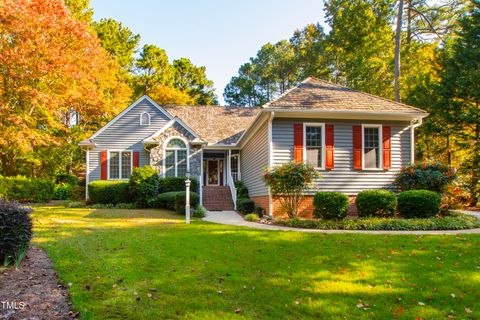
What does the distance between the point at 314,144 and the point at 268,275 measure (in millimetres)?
9006

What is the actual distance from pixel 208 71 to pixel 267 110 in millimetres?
32272

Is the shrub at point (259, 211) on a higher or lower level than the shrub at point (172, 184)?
lower

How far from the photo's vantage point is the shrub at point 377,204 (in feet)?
38.4

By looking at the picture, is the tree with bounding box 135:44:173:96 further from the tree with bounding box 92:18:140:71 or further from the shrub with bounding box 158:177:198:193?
the shrub with bounding box 158:177:198:193

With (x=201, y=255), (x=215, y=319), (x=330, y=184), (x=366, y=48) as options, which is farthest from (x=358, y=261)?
(x=366, y=48)

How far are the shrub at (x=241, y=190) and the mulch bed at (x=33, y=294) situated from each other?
12.2 m

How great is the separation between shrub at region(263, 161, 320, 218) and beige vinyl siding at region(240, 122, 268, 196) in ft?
4.60

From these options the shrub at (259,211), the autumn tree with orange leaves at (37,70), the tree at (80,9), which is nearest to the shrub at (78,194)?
the autumn tree with orange leaves at (37,70)

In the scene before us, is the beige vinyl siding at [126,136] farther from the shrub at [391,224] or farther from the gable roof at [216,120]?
the shrub at [391,224]

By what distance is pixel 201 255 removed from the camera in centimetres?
662

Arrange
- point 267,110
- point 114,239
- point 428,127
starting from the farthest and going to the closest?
point 428,127 → point 267,110 → point 114,239

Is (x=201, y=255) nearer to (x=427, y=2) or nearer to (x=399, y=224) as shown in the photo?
(x=399, y=224)

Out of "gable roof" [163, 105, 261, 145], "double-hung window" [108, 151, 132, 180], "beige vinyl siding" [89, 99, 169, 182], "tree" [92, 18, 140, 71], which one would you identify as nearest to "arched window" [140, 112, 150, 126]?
"beige vinyl siding" [89, 99, 169, 182]

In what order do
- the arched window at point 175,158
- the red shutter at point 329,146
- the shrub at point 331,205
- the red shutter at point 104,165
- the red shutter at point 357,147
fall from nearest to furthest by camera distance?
the shrub at point 331,205, the red shutter at point 329,146, the red shutter at point 357,147, the arched window at point 175,158, the red shutter at point 104,165
